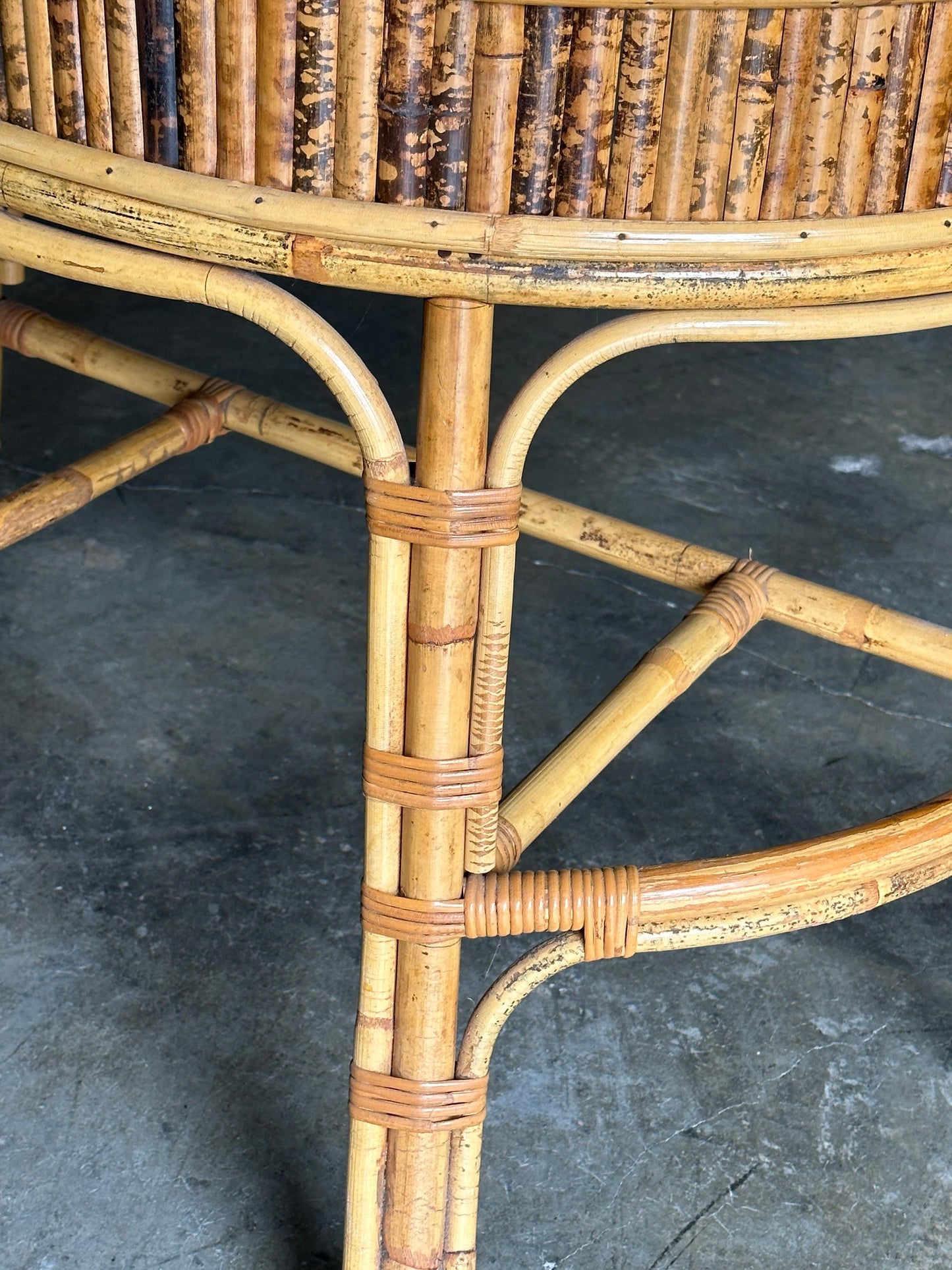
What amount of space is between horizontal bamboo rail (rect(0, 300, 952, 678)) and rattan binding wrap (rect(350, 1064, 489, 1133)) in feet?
1.32

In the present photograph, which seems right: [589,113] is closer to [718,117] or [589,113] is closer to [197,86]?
[718,117]

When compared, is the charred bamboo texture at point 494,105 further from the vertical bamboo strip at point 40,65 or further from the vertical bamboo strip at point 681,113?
the vertical bamboo strip at point 40,65

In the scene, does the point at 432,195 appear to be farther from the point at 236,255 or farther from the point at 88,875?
the point at 88,875

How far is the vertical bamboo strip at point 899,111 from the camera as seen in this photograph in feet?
1.90

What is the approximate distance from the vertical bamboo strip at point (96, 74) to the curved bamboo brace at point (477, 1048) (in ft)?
1.50

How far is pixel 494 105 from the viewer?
582mm

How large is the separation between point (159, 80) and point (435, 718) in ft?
1.05

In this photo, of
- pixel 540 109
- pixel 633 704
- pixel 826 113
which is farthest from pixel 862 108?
pixel 633 704

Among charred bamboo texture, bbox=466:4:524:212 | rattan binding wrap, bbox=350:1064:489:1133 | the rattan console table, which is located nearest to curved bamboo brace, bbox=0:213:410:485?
the rattan console table

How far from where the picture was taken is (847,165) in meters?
0.61

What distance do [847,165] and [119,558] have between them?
4.13ft

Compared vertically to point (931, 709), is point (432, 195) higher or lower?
higher

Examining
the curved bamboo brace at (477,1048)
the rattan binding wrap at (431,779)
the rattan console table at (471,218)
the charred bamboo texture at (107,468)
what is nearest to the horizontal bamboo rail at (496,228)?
the rattan console table at (471,218)

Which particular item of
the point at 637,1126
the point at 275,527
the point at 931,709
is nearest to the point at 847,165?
the point at 637,1126
